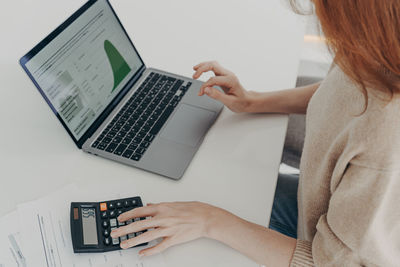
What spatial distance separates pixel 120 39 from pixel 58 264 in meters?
0.52

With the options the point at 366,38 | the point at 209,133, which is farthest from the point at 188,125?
the point at 366,38

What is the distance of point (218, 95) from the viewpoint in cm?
94

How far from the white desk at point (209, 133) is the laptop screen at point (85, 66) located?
100mm

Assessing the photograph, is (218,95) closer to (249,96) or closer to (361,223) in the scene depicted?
(249,96)

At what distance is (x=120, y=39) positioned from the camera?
0.94 meters

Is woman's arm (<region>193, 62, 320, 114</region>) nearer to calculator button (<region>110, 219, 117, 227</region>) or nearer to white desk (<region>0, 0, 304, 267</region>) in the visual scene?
white desk (<region>0, 0, 304, 267</region>)

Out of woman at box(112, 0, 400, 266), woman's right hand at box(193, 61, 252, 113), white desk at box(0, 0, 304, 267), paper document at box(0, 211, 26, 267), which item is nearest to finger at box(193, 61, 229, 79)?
woman's right hand at box(193, 61, 252, 113)

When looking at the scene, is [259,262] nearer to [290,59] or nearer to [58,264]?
[58,264]

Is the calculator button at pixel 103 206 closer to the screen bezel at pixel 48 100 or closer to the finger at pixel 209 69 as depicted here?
the screen bezel at pixel 48 100

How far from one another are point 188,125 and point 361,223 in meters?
0.44

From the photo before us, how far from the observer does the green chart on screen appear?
2.96 ft

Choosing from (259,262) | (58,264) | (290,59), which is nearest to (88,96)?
(58,264)

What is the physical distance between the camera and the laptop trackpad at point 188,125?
88 centimetres

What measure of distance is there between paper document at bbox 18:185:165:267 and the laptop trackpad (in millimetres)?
267
